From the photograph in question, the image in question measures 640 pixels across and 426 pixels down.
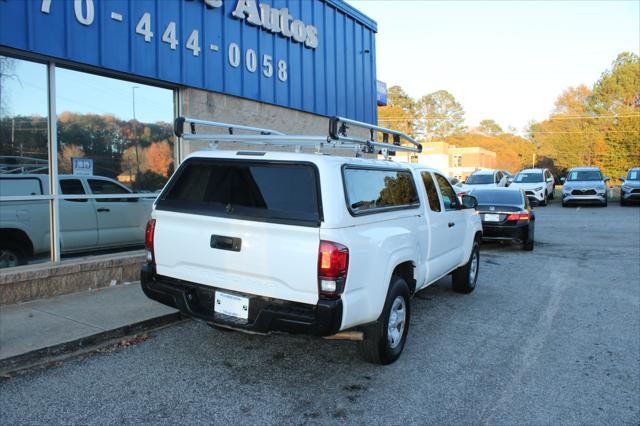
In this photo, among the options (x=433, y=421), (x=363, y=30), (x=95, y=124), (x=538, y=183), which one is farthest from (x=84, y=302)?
(x=538, y=183)

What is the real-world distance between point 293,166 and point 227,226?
0.71 m

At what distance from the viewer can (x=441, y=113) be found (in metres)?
102

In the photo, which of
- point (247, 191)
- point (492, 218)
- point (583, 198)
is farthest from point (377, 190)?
point (583, 198)

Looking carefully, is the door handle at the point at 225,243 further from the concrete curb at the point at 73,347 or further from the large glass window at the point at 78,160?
the large glass window at the point at 78,160

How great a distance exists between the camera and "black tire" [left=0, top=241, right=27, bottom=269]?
6.50 meters

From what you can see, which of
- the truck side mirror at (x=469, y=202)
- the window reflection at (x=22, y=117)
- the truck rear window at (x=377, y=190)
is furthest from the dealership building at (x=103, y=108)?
the truck side mirror at (x=469, y=202)

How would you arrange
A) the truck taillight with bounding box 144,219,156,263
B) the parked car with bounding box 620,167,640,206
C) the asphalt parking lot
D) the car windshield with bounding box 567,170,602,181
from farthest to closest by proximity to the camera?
the car windshield with bounding box 567,170,602,181
the parked car with bounding box 620,167,640,206
the truck taillight with bounding box 144,219,156,263
the asphalt parking lot

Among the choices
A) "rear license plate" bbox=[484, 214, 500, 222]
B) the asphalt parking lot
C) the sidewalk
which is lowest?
the asphalt parking lot

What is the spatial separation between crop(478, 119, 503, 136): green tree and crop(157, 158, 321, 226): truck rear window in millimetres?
119208

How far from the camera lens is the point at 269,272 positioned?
394 cm

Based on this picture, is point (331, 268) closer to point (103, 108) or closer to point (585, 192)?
point (103, 108)

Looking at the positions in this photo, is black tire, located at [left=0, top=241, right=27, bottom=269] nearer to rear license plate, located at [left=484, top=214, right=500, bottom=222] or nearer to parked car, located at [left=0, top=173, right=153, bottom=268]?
parked car, located at [left=0, top=173, right=153, bottom=268]

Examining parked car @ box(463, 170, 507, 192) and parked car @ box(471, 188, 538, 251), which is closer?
parked car @ box(471, 188, 538, 251)

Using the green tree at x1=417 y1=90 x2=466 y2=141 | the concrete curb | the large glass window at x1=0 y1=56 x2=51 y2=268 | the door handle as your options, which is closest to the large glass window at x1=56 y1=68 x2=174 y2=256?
the large glass window at x1=0 y1=56 x2=51 y2=268
